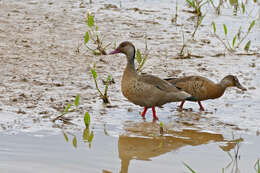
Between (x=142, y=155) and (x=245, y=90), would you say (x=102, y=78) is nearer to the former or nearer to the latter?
(x=245, y=90)

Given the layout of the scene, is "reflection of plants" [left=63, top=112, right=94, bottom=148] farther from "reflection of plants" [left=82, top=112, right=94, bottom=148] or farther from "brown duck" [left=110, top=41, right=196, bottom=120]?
"brown duck" [left=110, top=41, right=196, bottom=120]

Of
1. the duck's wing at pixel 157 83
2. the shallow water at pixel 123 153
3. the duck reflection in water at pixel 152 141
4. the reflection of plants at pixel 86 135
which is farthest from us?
the duck's wing at pixel 157 83

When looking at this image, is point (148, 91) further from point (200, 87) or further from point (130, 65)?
point (200, 87)

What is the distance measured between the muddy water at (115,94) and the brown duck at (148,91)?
29 centimetres

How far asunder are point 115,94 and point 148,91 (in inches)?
46.4

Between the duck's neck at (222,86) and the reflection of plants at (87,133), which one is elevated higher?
the duck's neck at (222,86)

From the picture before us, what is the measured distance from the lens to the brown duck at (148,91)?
7773mm

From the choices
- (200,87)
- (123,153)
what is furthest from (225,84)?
(123,153)

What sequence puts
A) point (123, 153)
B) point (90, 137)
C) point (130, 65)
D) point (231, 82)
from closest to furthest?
point (123, 153) < point (90, 137) < point (130, 65) < point (231, 82)

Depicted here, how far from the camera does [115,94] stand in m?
8.84

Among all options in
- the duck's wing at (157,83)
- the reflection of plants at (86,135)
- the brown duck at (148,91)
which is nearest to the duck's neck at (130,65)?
the brown duck at (148,91)

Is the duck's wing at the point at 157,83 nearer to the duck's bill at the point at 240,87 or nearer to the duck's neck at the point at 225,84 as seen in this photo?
the duck's neck at the point at 225,84

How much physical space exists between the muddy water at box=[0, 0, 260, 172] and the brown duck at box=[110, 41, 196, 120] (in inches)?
11.3

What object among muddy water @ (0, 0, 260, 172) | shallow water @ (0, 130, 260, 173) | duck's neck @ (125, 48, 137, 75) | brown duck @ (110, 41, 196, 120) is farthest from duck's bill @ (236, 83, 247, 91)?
shallow water @ (0, 130, 260, 173)
